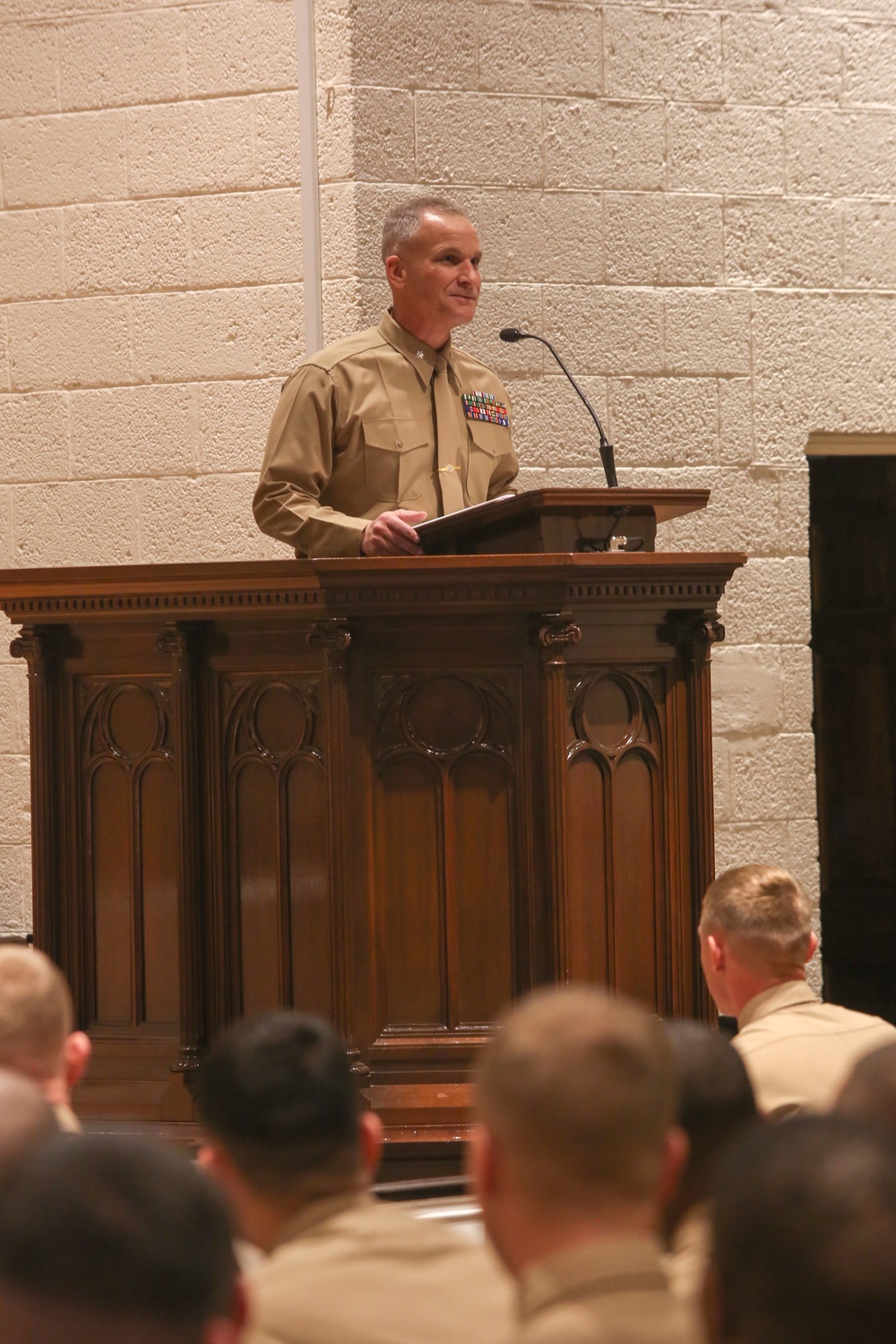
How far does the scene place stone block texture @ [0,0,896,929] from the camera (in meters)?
5.45

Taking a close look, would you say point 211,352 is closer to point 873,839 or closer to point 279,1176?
point 873,839

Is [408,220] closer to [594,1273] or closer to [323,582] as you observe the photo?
[323,582]

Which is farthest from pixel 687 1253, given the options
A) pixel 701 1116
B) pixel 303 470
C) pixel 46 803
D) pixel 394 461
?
pixel 394 461

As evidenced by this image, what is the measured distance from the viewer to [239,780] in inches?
144

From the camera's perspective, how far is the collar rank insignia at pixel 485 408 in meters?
4.29

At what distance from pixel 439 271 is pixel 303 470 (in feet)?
2.04

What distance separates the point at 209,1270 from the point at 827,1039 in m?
1.48

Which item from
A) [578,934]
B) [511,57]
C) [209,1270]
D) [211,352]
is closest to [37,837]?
[578,934]

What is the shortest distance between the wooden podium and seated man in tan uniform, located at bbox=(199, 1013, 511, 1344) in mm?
1686

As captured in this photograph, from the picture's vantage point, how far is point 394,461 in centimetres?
412

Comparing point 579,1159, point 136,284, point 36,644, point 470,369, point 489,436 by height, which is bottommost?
point 579,1159

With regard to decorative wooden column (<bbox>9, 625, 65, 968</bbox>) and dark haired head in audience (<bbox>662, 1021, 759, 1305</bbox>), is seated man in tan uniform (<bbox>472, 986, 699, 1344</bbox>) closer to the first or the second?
dark haired head in audience (<bbox>662, 1021, 759, 1305</bbox>)

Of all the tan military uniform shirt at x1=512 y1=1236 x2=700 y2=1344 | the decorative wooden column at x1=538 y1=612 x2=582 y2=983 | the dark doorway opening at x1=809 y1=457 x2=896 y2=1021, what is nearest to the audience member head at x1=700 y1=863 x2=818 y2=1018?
the decorative wooden column at x1=538 y1=612 x2=582 y2=983

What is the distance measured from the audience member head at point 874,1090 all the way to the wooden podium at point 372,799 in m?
1.81
